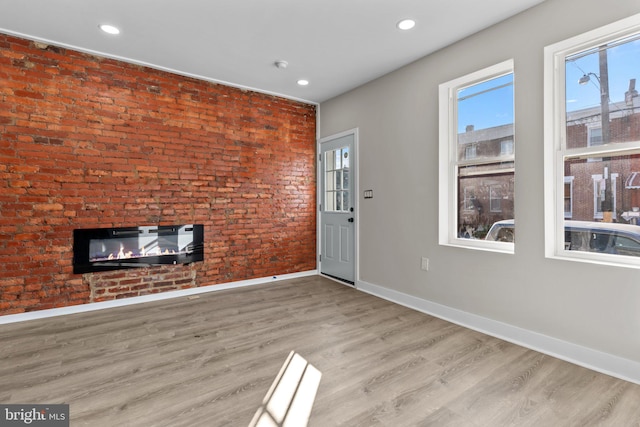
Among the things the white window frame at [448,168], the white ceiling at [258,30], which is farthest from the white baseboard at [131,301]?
the white ceiling at [258,30]

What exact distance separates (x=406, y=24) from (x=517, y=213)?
6.50ft

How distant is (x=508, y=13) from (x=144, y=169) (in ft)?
13.4

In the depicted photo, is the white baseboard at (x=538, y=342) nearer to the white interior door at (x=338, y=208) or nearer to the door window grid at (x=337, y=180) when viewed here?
the white interior door at (x=338, y=208)

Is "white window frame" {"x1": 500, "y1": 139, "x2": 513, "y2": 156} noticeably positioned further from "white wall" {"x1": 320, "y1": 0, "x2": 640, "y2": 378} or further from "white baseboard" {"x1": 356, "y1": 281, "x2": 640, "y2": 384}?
"white baseboard" {"x1": 356, "y1": 281, "x2": 640, "y2": 384}

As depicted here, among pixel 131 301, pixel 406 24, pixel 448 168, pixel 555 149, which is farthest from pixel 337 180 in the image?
pixel 131 301

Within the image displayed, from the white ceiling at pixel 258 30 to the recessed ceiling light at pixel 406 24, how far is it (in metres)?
0.05

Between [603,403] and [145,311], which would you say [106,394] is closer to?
[145,311]

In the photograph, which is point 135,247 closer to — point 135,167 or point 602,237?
point 135,167

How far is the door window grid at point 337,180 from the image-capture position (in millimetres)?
4742

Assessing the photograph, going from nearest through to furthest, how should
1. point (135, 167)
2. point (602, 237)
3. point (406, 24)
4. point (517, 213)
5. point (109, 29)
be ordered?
point (602, 237) < point (517, 213) < point (406, 24) < point (109, 29) < point (135, 167)

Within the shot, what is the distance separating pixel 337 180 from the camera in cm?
493

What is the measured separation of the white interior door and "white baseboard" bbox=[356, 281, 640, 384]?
1203mm

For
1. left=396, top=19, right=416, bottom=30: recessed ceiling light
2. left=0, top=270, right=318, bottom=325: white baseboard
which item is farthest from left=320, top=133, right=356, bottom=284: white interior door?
left=396, top=19, right=416, bottom=30: recessed ceiling light

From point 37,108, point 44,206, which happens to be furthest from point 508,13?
point 44,206
